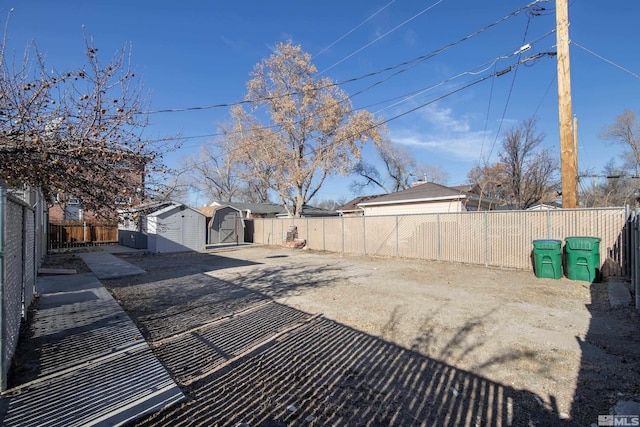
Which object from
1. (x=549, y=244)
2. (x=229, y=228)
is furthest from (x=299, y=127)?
(x=549, y=244)

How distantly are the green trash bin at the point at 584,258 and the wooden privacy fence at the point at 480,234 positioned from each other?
33.9 inches

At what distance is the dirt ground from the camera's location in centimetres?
261

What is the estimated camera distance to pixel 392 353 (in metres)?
3.73

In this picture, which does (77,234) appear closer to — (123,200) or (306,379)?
(123,200)

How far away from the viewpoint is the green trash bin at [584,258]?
7512mm

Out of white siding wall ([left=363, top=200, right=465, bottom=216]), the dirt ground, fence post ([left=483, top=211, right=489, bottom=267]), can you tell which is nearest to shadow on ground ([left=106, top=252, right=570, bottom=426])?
the dirt ground

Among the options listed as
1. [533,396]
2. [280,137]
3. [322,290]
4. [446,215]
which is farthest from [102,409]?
[280,137]

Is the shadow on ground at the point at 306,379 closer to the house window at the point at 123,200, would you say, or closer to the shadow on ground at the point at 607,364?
the shadow on ground at the point at 607,364

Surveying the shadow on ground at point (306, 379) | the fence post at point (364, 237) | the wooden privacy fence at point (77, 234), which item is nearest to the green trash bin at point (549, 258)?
the shadow on ground at point (306, 379)

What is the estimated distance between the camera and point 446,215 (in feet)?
38.9

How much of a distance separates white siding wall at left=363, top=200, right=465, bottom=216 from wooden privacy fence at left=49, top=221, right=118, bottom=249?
16349 millimetres

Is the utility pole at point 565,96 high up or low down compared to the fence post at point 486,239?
up

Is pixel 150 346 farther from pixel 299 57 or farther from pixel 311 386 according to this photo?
pixel 299 57

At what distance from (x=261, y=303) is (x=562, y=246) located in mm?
8443
